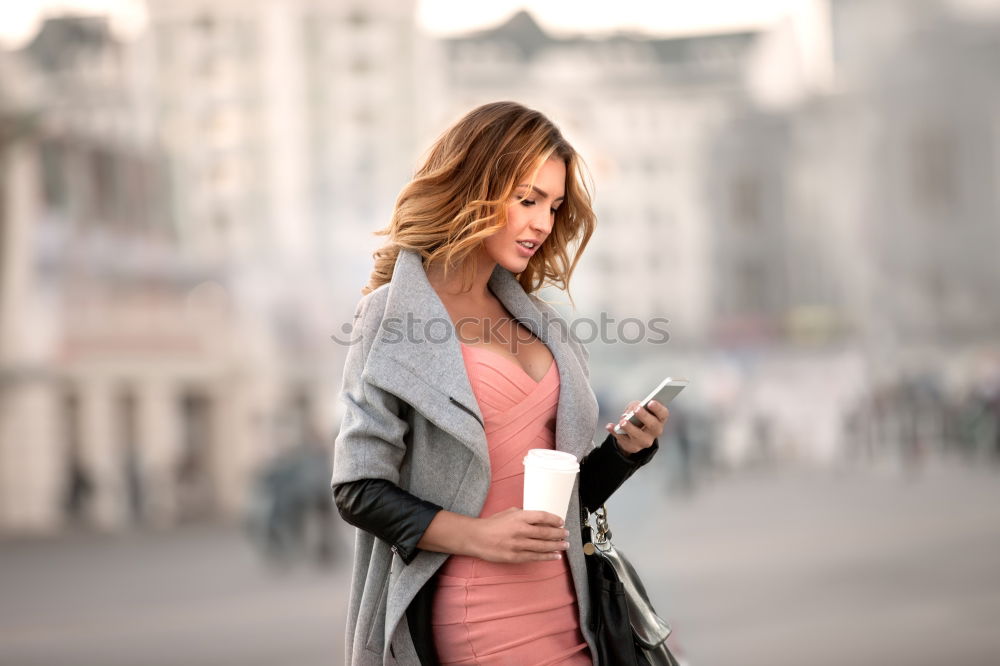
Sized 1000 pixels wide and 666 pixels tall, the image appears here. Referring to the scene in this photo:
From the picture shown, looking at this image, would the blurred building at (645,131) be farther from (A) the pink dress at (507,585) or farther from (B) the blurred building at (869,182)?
(A) the pink dress at (507,585)

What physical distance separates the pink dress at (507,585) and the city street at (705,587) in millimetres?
3778

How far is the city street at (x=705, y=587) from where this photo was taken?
21.9 ft

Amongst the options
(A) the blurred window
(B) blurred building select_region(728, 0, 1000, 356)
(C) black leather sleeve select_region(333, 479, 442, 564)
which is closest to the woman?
(C) black leather sleeve select_region(333, 479, 442, 564)

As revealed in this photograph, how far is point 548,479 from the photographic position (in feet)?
4.59

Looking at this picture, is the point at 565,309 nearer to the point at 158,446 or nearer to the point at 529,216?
the point at 529,216

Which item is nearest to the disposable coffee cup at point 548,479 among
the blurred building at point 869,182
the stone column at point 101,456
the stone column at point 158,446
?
the stone column at point 158,446

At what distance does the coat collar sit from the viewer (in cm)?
144

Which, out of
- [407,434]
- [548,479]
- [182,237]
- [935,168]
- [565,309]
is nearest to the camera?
[548,479]

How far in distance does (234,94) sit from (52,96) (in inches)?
141

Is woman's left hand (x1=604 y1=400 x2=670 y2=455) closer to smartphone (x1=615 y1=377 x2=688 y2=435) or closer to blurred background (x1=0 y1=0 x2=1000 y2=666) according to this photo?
smartphone (x1=615 y1=377 x2=688 y2=435)

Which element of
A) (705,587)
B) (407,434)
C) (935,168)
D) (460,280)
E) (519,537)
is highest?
(935,168)

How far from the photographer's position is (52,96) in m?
19.3

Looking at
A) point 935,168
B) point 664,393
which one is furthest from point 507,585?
point 935,168

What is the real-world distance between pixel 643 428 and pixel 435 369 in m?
0.31
